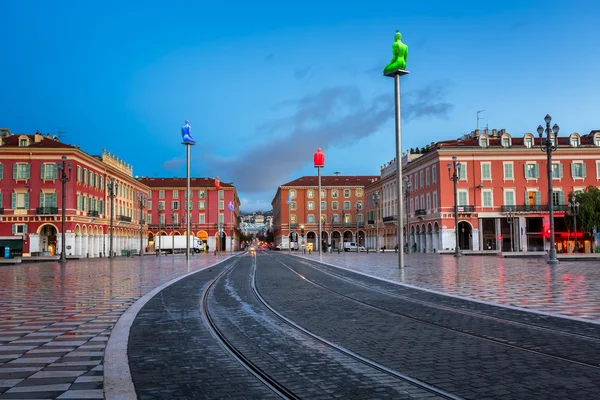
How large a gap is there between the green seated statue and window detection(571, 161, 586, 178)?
143 ft

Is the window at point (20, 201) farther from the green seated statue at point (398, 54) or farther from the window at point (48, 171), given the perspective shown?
the green seated statue at point (398, 54)

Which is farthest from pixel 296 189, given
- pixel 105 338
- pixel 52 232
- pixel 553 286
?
pixel 105 338

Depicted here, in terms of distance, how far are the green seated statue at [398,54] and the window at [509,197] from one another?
133ft

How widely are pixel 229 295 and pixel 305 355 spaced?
28.6ft

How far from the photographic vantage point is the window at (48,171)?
59656mm

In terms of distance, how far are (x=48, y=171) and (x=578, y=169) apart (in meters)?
59.8

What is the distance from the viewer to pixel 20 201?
2343 inches

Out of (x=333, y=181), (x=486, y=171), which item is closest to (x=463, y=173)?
(x=486, y=171)

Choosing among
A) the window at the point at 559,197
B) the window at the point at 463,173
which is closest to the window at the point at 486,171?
the window at the point at 463,173

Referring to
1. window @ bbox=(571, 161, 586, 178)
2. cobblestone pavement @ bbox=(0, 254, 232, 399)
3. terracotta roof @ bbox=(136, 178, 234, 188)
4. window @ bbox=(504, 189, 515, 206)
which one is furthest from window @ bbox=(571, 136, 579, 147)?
terracotta roof @ bbox=(136, 178, 234, 188)

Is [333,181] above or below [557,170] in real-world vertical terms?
above

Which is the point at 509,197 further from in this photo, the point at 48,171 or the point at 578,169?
the point at 48,171

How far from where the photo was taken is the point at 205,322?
1014 centimetres

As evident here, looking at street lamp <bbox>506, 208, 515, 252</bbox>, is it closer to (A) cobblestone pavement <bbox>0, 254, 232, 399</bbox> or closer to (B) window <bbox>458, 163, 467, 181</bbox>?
(B) window <bbox>458, 163, 467, 181</bbox>
